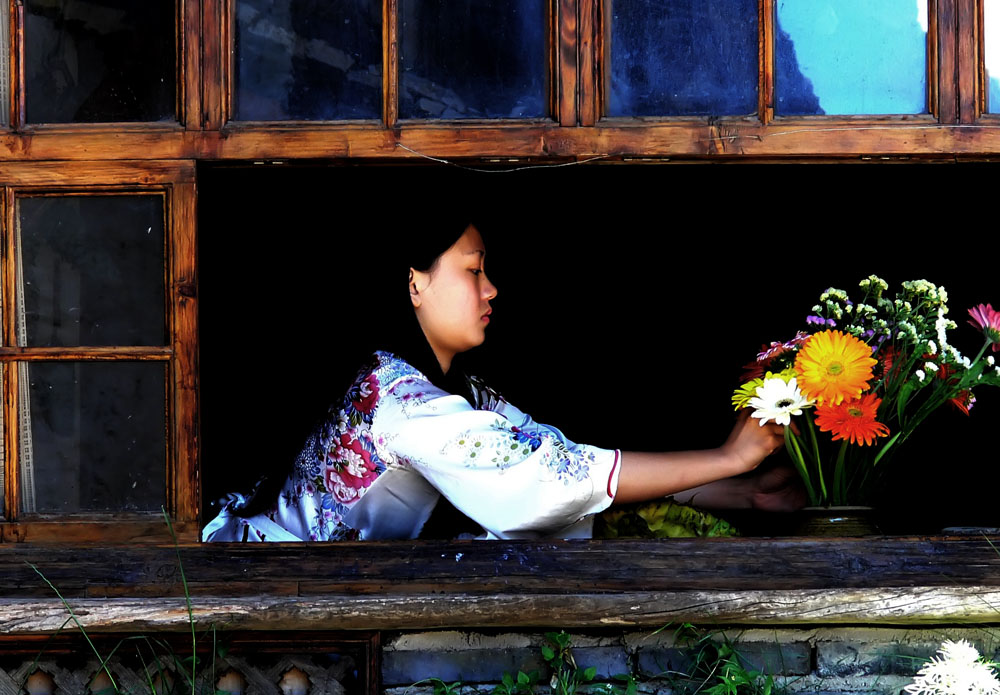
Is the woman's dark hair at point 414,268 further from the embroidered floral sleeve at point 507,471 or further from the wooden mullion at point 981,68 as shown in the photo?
the wooden mullion at point 981,68

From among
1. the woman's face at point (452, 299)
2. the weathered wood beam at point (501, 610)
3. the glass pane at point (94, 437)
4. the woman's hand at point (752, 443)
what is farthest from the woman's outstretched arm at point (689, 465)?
the glass pane at point (94, 437)

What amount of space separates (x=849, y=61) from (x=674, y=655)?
1.37 metres

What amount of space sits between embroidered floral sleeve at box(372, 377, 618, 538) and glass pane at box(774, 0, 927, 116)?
3.03 feet

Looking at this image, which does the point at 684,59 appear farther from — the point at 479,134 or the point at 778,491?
the point at 778,491

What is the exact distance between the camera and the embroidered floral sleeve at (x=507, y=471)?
2.82 metres

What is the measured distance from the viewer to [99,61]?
2.77m

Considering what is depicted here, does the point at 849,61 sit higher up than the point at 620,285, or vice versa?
the point at 849,61

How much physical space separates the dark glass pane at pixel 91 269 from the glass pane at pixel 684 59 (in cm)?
107

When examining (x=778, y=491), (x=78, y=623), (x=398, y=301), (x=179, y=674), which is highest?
(x=398, y=301)

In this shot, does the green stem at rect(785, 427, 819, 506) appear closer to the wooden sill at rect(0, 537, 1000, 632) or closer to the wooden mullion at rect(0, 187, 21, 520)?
the wooden sill at rect(0, 537, 1000, 632)

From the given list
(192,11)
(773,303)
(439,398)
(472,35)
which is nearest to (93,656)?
(439,398)

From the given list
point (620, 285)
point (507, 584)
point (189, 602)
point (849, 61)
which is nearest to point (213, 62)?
point (189, 602)

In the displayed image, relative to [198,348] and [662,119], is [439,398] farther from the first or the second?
[662,119]

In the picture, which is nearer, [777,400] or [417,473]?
[777,400]
